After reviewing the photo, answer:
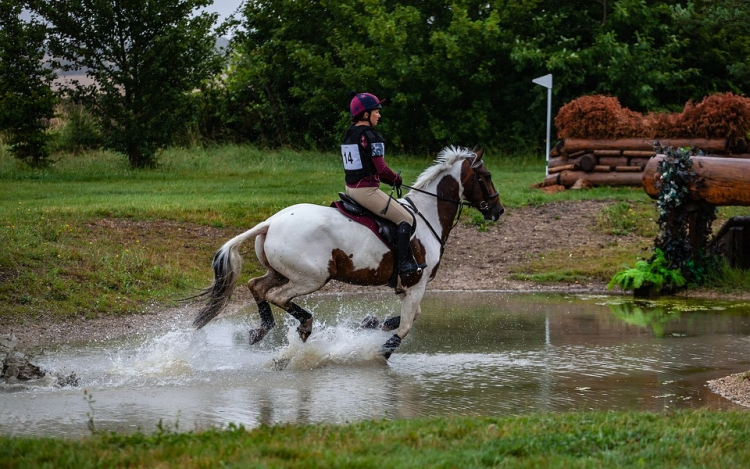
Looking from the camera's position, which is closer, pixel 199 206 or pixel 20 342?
pixel 20 342

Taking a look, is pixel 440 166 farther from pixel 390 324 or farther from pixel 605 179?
pixel 605 179

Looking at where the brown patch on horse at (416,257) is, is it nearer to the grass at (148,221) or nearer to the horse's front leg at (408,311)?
the horse's front leg at (408,311)

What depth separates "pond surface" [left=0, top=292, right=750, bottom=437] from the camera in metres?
7.67

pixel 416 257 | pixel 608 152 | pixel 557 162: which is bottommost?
pixel 416 257

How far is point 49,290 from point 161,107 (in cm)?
1482

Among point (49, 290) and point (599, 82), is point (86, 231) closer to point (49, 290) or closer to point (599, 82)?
point (49, 290)

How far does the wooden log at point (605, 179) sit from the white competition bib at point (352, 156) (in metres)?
13.0

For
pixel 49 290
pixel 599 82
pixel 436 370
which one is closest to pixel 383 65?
pixel 599 82

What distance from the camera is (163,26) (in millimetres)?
26547

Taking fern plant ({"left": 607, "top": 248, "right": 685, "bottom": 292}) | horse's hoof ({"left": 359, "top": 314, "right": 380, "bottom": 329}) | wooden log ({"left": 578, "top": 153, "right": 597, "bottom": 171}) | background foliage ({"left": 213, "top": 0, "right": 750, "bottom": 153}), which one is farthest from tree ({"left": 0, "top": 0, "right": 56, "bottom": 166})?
horse's hoof ({"left": 359, "top": 314, "right": 380, "bottom": 329})

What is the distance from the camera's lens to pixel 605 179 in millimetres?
22234

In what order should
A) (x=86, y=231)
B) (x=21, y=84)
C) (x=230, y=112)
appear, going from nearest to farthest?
(x=86, y=231) < (x=21, y=84) < (x=230, y=112)

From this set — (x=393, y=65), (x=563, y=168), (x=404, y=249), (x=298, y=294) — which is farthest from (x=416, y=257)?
(x=393, y=65)

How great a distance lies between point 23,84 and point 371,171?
1844 cm
